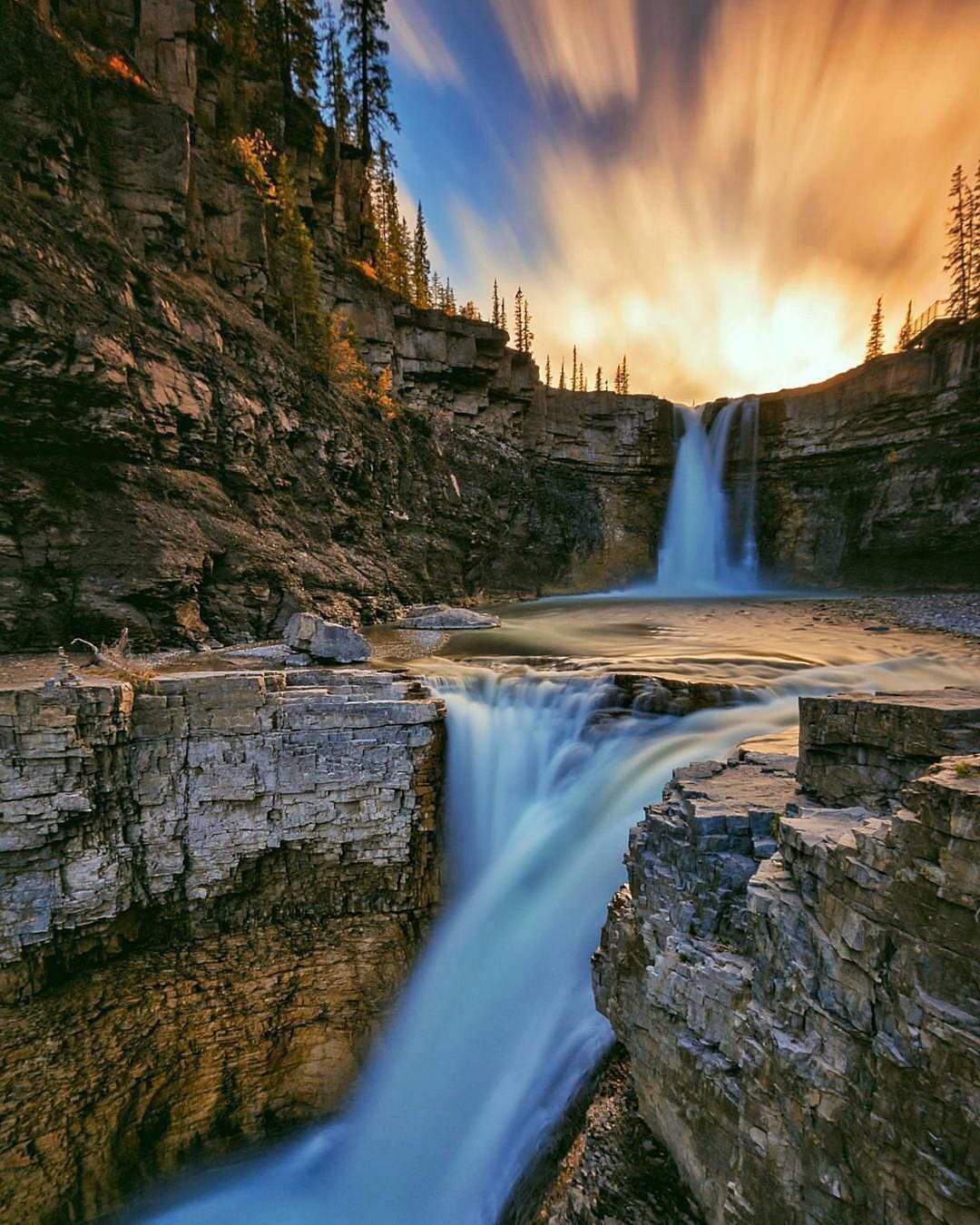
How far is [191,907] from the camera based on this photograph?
23.7ft

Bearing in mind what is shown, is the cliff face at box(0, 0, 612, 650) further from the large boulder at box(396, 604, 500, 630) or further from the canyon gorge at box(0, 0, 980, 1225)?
the large boulder at box(396, 604, 500, 630)

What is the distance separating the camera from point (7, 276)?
9539mm

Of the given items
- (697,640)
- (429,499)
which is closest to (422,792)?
(697,640)

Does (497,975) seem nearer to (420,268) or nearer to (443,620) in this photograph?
(443,620)

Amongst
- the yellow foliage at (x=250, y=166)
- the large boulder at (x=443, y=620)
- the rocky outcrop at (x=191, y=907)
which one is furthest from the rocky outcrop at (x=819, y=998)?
the yellow foliage at (x=250, y=166)

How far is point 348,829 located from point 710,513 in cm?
2690

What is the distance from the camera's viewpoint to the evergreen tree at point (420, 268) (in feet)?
106

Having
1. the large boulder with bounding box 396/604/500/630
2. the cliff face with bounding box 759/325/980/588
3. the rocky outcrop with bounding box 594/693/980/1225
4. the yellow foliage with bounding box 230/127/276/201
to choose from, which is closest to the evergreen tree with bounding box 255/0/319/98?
the yellow foliage with bounding box 230/127/276/201

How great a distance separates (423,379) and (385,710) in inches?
864

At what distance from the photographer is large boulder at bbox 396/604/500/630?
17156 mm

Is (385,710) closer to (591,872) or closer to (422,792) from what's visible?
(422,792)

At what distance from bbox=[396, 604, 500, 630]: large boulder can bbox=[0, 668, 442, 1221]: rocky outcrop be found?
8724 mm

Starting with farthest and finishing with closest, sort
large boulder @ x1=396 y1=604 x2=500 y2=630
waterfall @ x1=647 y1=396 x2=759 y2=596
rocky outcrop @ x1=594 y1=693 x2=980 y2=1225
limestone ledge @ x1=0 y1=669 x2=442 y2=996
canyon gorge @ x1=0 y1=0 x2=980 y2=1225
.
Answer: waterfall @ x1=647 y1=396 x2=759 y2=596 < large boulder @ x1=396 y1=604 x2=500 y2=630 < limestone ledge @ x1=0 y1=669 x2=442 y2=996 < canyon gorge @ x1=0 y1=0 x2=980 y2=1225 < rocky outcrop @ x1=594 y1=693 x2=980 y2=1225

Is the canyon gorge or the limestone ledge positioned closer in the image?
the canyon gorge
